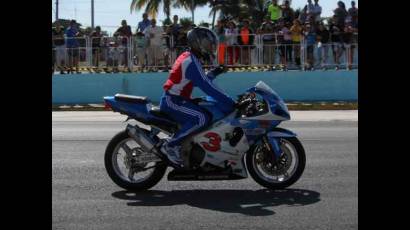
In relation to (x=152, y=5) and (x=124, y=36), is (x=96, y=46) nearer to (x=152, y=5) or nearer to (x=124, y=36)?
(x=124, y=36)

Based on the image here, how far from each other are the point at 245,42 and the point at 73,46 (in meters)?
5.53

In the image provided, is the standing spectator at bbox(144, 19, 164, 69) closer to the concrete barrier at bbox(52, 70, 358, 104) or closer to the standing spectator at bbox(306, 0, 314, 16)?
the concrete barrier at bbox(52, 70, 358, 104)

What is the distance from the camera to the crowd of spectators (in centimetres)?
2250

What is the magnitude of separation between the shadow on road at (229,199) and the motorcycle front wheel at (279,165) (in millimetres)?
121

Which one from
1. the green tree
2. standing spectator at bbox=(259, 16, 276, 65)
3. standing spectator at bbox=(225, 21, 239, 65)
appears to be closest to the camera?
standing spectator at bbox=(225, 21, 239, 65)

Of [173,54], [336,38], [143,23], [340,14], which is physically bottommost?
[173,54]

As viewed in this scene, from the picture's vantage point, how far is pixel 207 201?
7.76 metres

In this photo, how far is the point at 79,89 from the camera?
24266 mm

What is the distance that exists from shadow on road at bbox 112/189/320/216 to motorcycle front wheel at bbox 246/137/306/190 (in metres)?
0.12

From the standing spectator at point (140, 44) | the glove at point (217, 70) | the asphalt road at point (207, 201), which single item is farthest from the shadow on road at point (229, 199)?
the standing spectator at point (140, 44)

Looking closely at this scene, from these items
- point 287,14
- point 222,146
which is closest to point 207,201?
point 222,146

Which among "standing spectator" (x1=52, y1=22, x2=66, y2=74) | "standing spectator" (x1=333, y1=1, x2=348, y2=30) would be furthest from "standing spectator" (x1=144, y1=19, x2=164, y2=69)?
"standing spectator" (x1=333, y1=1, x2=348, y2=30)
